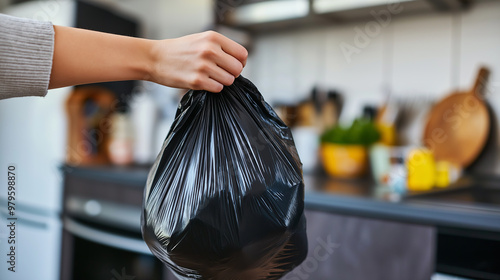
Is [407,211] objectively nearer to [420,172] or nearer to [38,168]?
[420,172]

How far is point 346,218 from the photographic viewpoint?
1022 mm

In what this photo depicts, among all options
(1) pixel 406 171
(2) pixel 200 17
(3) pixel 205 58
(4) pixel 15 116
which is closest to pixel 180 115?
(3) pixel 205 58

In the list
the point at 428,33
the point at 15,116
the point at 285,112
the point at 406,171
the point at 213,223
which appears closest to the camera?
the point at 213,223

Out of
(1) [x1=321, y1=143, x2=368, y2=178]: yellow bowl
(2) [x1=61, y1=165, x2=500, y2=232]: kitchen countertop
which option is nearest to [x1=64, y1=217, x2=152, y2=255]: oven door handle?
(2) [x1=61, y1=165, x2=500, y2=232]: kitchen countertop

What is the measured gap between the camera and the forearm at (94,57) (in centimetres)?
44

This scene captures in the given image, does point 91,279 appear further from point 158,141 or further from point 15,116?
point 15,116

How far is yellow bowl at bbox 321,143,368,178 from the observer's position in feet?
4.83

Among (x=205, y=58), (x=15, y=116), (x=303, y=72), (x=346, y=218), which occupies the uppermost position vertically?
(x=303, y=72)

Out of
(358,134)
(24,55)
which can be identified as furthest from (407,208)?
(24,55)

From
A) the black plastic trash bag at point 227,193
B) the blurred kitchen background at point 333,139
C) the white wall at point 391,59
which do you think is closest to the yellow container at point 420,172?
the blurred kitchen background at point 333,139

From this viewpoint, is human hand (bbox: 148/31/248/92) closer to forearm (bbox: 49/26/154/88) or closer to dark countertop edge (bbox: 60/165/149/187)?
forearm (bbox: 49/26/154/88)

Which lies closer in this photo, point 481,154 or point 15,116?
point 481,154

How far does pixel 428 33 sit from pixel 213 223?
137 cm

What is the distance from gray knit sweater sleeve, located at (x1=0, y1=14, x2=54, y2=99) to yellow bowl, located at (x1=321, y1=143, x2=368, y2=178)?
1196mm
